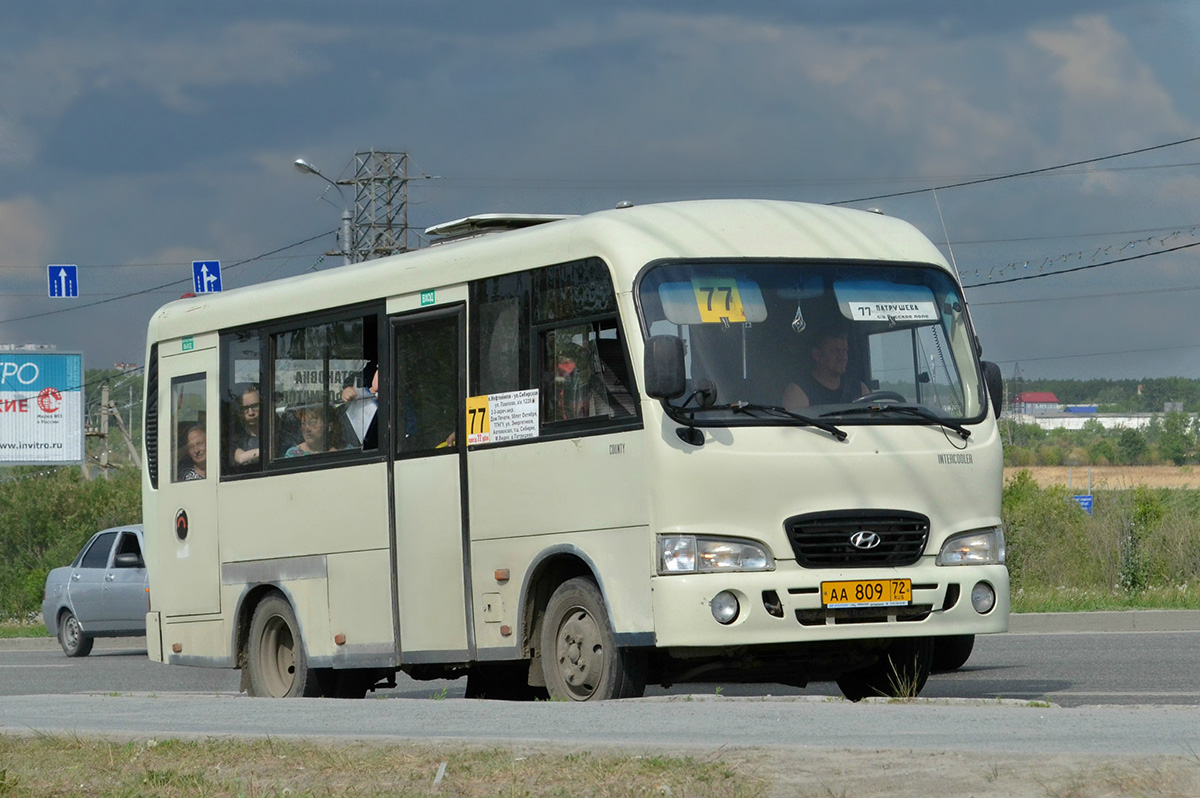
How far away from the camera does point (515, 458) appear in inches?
432

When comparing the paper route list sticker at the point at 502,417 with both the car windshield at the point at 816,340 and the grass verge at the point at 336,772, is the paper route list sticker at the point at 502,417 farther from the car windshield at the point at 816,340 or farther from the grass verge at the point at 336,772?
the grass verge at the point at 336,772

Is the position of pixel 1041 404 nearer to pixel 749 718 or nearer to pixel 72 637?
pixel 72 637

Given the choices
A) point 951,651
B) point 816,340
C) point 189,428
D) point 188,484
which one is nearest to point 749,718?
point 816,340

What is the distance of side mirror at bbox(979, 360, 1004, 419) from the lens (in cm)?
1098

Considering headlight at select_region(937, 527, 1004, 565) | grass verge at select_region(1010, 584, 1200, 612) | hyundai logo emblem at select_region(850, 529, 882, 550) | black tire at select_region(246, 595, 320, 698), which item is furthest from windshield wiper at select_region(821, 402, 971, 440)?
grass verge at select_region(1010, 584, 1200, 612)

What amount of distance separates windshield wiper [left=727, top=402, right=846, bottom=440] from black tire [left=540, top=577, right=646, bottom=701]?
132 centimetres

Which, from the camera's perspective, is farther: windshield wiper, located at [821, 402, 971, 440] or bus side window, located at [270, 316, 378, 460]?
bus side window, located at [270, 316, 378, 460]

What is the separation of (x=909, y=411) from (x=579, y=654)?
91.5 inches

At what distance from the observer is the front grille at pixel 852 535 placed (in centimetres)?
992

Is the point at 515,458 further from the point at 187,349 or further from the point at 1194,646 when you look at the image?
the point at 1194,646

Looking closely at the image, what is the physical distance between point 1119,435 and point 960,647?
326 ft

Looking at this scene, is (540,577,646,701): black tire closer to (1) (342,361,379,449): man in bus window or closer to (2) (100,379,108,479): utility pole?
(1) (342,361,379,449): man in bus window

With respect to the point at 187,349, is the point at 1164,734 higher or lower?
lower

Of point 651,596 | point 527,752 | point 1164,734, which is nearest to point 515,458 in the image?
point 651,596
